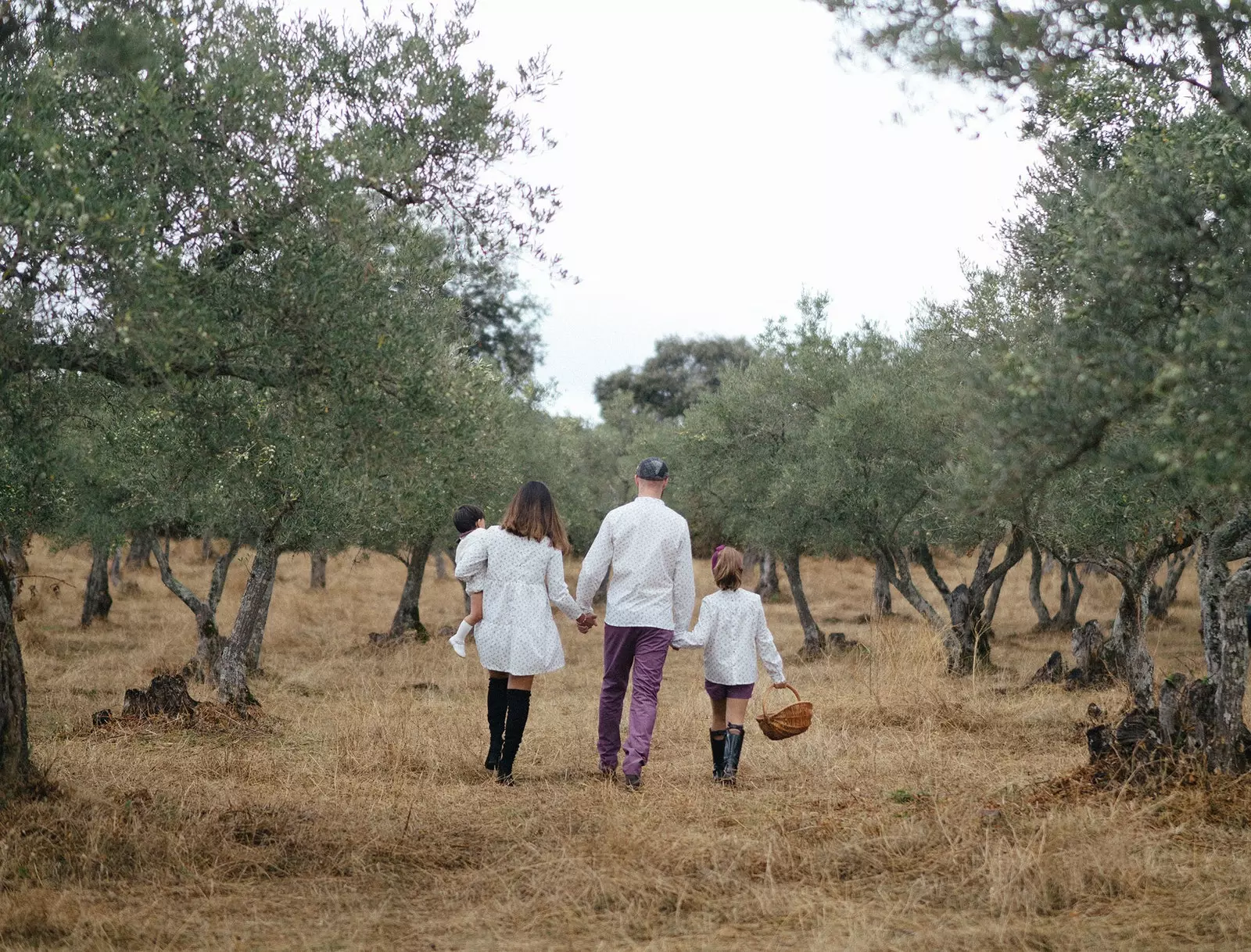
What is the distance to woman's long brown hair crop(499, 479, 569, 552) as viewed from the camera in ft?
30.2

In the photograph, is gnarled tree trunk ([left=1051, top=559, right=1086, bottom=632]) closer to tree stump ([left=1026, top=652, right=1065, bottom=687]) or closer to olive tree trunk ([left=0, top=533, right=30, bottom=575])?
tree stump ([left=1026, top=652, right=1065, bottom=687])

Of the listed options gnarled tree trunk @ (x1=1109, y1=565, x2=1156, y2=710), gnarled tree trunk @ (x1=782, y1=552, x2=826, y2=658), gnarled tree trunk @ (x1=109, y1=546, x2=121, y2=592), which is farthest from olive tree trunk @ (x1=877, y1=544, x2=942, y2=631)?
gnarled tree trunk @ (x1=109, y1=546, x2=121, y2=592)

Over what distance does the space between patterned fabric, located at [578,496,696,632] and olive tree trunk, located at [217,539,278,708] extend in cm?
614

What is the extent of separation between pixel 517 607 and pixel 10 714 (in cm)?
349

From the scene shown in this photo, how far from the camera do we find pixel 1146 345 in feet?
18.8

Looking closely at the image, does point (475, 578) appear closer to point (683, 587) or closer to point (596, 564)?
point (596, 564)

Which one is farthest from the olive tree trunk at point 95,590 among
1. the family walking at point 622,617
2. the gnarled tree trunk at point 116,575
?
the family walking at point 622,617

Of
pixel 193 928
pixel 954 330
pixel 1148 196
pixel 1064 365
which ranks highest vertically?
pixel 954 330

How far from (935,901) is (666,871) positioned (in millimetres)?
1347

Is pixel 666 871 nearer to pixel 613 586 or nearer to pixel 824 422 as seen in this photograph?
pixel 613 586

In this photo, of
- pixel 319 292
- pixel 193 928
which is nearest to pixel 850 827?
pixel 193 928

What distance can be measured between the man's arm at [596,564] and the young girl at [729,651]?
74 cm

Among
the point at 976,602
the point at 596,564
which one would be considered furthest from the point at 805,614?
the point at 596,564

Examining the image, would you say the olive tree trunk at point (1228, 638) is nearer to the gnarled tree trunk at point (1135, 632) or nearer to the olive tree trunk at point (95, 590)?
the gnarled tree trunk at point (1135, 632)
